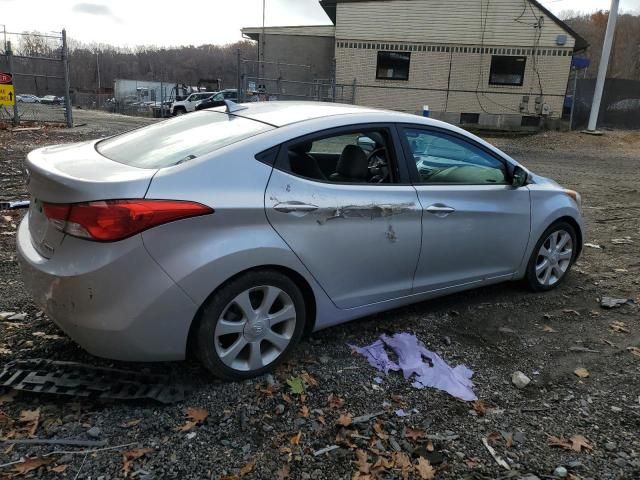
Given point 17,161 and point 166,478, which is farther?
point 17,161

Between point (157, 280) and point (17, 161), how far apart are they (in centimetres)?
846

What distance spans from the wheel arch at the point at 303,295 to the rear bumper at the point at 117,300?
0.20 ft

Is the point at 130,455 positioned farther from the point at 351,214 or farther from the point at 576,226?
the point at 576,226

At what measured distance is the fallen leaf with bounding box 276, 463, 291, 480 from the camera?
2.40m

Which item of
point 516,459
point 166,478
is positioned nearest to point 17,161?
point 166,478

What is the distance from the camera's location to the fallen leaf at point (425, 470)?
245 centimetres

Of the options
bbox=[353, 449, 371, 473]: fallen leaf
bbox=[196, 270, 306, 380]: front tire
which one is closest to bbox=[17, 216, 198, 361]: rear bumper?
bbox=[196, 270, 306, 380]: front tire

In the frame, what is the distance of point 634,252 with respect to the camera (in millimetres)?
6086

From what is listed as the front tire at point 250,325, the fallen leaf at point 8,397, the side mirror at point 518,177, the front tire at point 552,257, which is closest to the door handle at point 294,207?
the front tire at point 250,325

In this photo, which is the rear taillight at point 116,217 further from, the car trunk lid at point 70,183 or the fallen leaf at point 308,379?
the fallen leaf at point 308,379

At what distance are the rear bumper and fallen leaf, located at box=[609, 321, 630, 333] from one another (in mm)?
3258

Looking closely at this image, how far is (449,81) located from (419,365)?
2504cm

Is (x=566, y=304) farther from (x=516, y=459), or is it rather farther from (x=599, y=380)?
(x=516, y=459)

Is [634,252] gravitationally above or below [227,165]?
below
